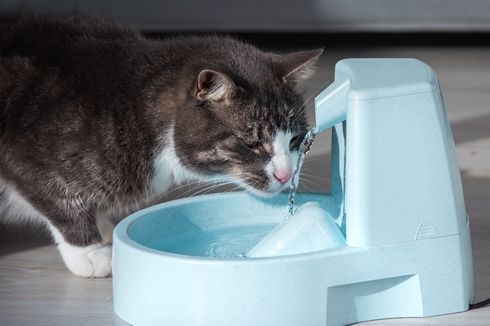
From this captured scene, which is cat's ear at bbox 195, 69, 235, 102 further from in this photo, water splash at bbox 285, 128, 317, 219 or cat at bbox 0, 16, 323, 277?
water splash at bbox 285, 128, 317, 219

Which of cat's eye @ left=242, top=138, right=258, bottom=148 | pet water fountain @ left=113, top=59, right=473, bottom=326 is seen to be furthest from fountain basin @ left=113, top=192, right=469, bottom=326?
cat's eye @ left=242, top=138, right=258, bottom=148

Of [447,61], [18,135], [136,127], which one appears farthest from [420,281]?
[447,61]

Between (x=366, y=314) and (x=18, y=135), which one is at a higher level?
(x=18, y=135)

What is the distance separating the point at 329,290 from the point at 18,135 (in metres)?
0.66

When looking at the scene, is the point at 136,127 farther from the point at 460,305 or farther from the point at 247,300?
the point at 460,305

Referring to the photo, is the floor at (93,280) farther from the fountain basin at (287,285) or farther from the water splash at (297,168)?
the water splash at (297,168)

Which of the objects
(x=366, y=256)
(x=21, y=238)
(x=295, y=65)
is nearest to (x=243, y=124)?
(x=295, y=65)

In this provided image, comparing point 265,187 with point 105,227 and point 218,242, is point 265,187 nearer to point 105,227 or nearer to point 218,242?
point 218,242

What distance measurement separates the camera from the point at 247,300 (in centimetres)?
141

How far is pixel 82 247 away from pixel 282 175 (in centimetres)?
40

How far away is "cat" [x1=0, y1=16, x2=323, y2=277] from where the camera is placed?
5.47 feet

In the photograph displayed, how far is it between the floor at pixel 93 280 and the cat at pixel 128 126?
2.6 inches

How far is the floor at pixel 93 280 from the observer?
5.07 feet

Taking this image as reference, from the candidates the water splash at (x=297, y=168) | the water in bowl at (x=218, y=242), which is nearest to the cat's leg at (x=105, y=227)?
the water in bowl at (x=218, y=242)
